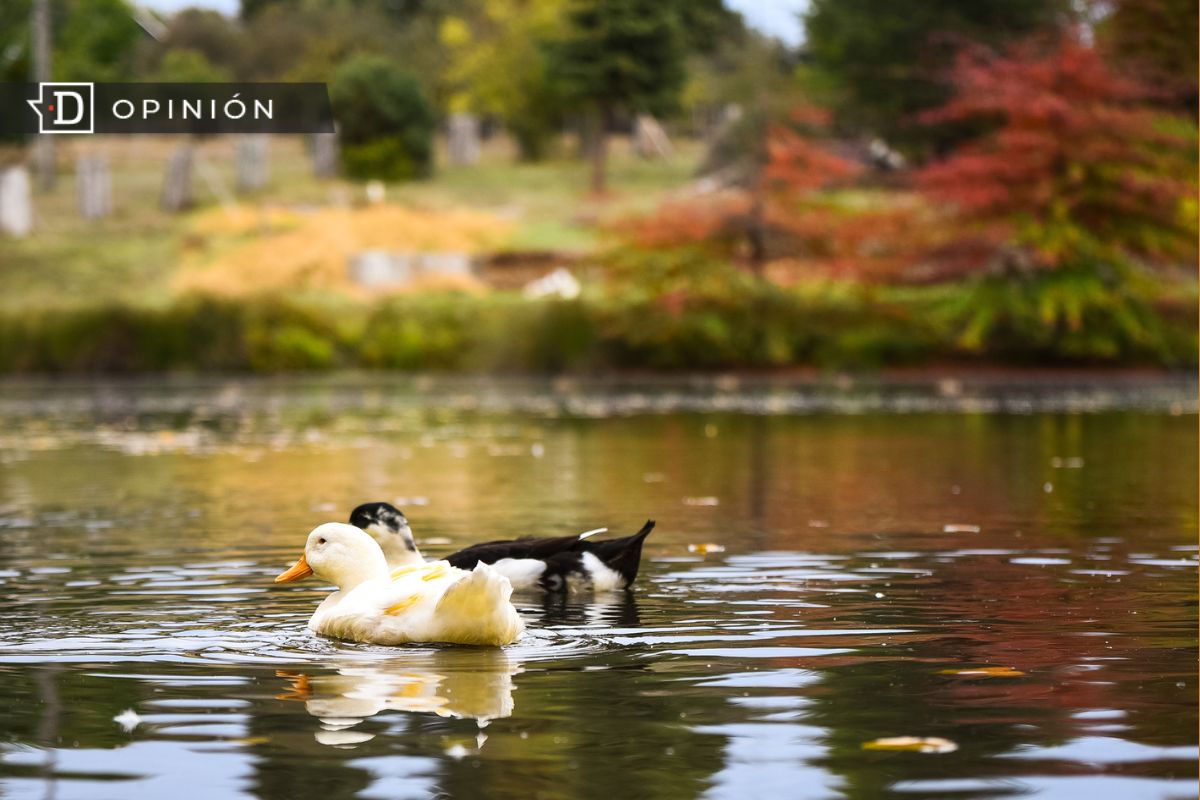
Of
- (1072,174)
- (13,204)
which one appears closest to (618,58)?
(13,204)

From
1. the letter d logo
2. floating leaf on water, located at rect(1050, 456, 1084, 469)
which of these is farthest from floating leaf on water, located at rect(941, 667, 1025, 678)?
the letter d logo

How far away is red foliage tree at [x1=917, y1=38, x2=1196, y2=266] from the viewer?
133 feet

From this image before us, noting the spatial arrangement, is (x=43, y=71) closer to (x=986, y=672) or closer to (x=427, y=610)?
(x=427, y=610)

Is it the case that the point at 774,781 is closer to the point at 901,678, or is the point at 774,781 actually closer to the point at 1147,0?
the point at 901,678

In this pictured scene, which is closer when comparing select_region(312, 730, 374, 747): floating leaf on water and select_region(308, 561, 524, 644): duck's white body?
select_region(312, 730, 374, 747): floating leaf on water

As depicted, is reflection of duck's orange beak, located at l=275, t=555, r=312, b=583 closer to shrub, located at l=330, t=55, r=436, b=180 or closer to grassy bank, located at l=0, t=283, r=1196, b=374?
grassy bank, located at l=0, t=283, r=1196, b=374

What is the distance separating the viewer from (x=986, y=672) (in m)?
8.35

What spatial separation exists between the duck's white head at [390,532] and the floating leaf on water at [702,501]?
711 cm

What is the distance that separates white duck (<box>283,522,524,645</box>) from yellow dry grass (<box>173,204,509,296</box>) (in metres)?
40.7

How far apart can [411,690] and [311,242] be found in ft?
158

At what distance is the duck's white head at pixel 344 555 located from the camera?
951cm

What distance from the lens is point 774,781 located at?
20.9 feet

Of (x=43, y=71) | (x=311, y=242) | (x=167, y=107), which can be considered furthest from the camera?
(x=167, y=107)

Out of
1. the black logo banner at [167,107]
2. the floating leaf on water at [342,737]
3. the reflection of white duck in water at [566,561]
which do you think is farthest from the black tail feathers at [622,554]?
the black logo banner at [167,107]
